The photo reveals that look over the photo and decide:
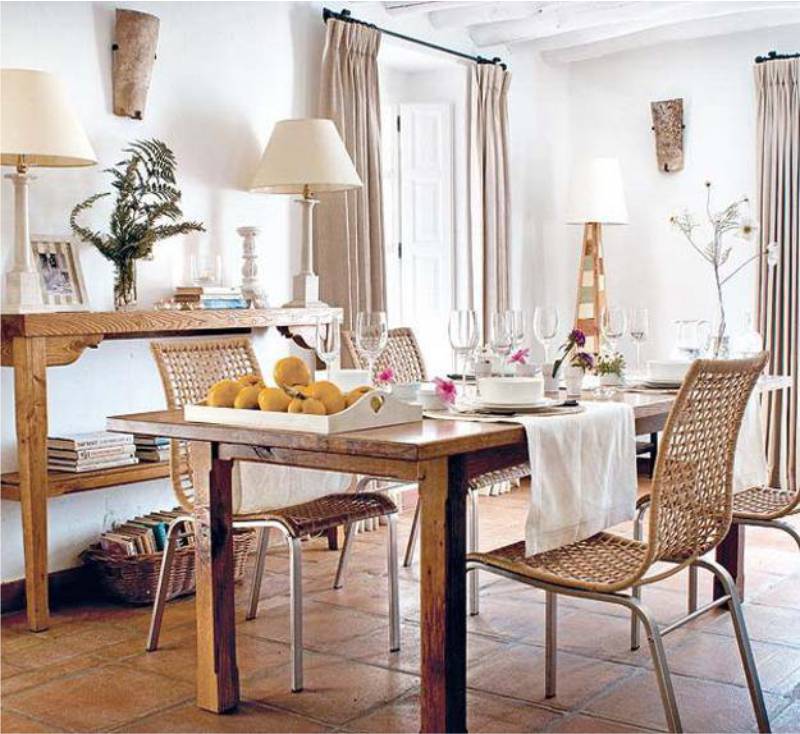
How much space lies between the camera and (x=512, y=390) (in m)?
2.64

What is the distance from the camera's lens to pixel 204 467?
2.65 meters

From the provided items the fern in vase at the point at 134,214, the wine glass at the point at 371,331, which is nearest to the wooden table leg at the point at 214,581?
the wine glass at the point at 371,331

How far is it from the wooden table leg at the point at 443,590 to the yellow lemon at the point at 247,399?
0.47 metres

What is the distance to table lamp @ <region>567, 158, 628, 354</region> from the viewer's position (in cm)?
584

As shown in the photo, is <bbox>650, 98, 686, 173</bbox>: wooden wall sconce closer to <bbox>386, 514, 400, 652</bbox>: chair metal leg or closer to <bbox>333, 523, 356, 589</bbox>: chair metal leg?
<bbox>333, 523, 356, 589</bbox>: chair metal leg

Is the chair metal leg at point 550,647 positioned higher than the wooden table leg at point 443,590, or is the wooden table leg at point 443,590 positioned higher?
the wooden table leg at point 443,590

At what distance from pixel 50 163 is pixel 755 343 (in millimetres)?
2427

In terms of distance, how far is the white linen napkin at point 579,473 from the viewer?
2.45 m

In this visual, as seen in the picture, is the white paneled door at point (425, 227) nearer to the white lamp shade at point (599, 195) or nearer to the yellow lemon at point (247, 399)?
the white lamp shade at point (599, 195)

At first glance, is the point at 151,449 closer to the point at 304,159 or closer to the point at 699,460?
the point at 304,159

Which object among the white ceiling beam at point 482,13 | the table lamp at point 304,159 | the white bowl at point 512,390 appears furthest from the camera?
the white ceiling beam at point 482,13

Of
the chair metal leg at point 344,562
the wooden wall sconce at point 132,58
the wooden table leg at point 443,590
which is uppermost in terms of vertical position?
the wooden wall sconce at point 132,58

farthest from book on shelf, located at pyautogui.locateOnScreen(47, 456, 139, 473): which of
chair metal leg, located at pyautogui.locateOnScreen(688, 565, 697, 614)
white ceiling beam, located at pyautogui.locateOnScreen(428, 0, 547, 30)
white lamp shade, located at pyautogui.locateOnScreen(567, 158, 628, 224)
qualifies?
white lamp shade, located at pyautogui.locateOnScreen(567, 158, 628, 224)

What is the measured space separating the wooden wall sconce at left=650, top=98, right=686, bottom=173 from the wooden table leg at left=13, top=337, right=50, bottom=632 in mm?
3820
